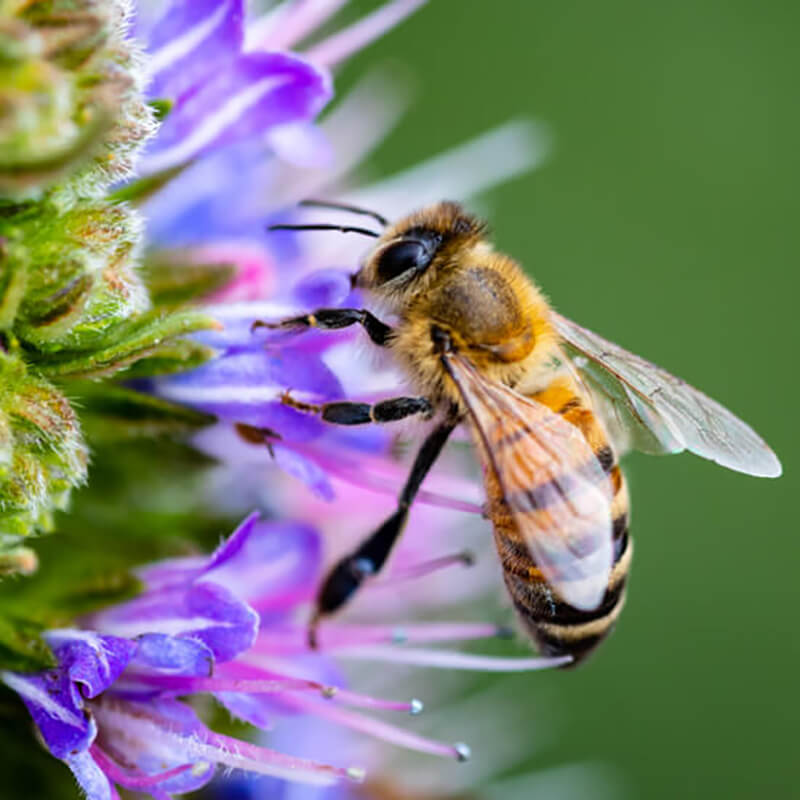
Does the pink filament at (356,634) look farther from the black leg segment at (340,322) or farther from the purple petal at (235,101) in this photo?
the purple petal at (235,101)

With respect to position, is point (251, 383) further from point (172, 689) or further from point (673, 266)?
point (673, 266)

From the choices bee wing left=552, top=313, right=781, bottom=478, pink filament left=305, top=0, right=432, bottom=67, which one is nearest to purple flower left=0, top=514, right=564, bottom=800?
bee wing left=552, top=313, right=781, bottom=478

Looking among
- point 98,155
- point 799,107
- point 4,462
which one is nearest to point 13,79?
point 98,155

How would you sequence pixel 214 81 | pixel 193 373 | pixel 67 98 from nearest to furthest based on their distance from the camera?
pixel 67 98 → pixel 193 373 → pixel 214 81

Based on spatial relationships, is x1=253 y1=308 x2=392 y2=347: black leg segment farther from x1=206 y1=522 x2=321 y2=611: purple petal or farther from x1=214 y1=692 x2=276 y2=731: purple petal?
x1=214 y1=692 x2=276 y2=731: purple petal

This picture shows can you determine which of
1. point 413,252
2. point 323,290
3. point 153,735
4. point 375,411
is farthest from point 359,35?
point 153,735

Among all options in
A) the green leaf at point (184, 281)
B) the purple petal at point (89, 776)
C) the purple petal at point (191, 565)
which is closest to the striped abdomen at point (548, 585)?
the purple petal at point (191, 565)
